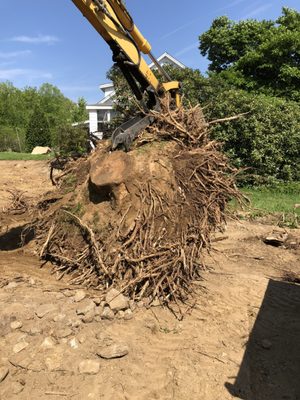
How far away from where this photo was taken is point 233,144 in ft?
44.6

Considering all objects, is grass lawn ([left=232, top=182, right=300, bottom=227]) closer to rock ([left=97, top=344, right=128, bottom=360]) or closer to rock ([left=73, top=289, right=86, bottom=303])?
rock ([left=73, top=289, right=86, bottom=303])

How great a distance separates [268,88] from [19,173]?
11.6 metres

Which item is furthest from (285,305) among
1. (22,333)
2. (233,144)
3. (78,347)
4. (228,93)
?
(228,93)

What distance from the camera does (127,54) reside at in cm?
562

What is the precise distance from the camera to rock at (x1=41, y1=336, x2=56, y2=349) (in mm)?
3775

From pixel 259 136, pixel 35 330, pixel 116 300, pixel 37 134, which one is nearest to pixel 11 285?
pixel 35 330

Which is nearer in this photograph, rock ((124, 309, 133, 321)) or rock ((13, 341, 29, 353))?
rock ((13, 341, 29, 353))

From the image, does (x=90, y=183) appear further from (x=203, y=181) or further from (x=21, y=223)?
(x=21, y=223)

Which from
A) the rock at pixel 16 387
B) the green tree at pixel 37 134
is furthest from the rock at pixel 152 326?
the green tree at pixel 37 134

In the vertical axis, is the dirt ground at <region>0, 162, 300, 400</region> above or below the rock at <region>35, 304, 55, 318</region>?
below

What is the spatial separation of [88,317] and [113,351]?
0.53 metres

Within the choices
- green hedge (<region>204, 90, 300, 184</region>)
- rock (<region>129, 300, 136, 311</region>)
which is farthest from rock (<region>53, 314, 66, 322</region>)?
green hedge (<region>204, 90, 300, 184</region>)

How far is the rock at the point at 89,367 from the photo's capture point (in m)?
3.56

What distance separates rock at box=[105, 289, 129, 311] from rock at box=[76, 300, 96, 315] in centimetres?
17
